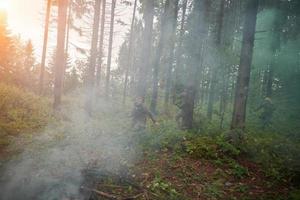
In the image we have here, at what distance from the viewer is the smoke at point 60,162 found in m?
6.04

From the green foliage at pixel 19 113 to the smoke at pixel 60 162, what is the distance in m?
0.99

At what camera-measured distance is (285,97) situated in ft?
69.9

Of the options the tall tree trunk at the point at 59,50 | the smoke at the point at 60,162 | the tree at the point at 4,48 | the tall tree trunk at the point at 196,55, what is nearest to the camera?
the smoke at the point at 60,162

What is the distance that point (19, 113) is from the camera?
12180 millimetres

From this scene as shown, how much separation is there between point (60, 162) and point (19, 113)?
5898mm

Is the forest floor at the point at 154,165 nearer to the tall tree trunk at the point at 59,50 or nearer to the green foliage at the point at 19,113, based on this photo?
the green foliage at the point at 19,113

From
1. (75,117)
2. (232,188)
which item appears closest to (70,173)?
(232,188)

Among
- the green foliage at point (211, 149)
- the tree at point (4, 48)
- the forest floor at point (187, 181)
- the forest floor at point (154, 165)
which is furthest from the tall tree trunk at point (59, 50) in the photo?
the tree at point (4, 48)

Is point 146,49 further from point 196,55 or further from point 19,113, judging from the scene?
point 19,113

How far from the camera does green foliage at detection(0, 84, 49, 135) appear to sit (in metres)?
10.5

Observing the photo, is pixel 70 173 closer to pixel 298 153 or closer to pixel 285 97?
pixel 298 153

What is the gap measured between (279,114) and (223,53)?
831cm

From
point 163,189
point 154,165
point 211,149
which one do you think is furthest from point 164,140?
point 163,189

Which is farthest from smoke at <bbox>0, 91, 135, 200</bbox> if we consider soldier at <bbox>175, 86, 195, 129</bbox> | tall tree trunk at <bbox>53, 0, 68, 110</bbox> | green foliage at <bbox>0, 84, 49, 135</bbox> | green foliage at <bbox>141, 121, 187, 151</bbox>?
tall tree trunk at <bbox>53, 0, 68, 110</bbox>
